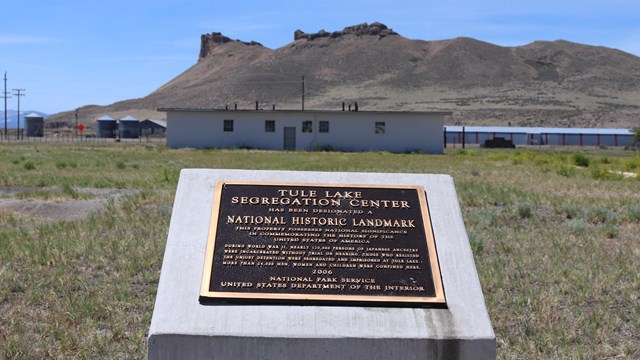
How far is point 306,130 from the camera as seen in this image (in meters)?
58.4

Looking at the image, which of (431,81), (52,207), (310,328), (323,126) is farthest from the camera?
(431,81)

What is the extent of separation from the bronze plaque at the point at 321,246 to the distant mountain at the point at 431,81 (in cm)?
10599

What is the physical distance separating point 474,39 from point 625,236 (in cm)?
16451

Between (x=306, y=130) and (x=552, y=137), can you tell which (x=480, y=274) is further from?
(x=552, y=137)

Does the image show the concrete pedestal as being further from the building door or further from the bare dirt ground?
the building door

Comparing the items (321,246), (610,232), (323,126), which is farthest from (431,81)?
(321,246)

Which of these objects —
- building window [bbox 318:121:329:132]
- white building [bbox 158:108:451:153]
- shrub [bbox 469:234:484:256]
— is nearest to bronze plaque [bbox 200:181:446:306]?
shrub [bbox 469:234:484:256]

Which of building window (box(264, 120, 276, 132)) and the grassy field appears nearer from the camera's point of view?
the grassy field

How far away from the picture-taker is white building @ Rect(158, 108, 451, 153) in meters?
57.4

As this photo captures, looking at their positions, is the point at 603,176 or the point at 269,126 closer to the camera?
the point at 603,176

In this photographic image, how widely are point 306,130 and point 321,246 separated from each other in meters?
51.8

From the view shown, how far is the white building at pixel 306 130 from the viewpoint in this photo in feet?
188

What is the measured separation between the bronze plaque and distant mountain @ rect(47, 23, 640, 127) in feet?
348

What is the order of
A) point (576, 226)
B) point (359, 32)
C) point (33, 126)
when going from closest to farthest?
point (576, 226), point (33, 126), point (359, 32)
